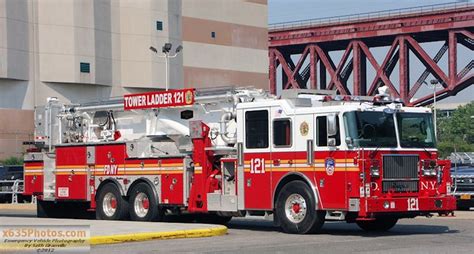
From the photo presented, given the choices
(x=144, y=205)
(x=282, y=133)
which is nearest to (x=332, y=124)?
(x=282, y=133)

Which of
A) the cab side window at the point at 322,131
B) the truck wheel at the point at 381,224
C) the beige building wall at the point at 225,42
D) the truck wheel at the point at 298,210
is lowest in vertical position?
the truck wheel at the point at 381,224

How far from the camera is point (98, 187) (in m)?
23.2

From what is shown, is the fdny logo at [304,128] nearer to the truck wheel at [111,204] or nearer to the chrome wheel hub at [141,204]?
the chrome wheel hub at [141,204]

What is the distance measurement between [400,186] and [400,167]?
0.38m

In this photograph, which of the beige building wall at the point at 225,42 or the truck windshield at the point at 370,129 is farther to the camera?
the beige building wall at the point at 225,42

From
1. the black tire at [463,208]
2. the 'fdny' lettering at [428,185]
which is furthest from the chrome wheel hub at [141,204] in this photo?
the black tire at [463,208]

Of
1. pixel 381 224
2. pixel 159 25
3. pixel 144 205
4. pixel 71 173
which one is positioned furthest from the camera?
pixel 159 25

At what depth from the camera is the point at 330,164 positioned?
59.7ft

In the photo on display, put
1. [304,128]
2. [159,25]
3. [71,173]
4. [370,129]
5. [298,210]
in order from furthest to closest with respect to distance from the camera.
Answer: [159,25] → [71,173] → [304,128] → [298,210] → [370,129]

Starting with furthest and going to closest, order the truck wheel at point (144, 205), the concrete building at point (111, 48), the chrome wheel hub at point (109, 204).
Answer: the concrete building at point (111, 48), the chrome wheel hub at point (109, 204), the truck wheel at point (144, 205)

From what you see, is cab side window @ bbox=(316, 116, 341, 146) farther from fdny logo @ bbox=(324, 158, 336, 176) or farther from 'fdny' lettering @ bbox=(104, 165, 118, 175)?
'fdny' lettering @ bbox=(104, 165, 118, 175)

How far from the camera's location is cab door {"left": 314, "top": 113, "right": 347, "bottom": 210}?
18.0 metres

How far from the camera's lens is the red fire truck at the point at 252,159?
18156 mm

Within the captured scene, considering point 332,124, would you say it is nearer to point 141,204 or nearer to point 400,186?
point 400,186
